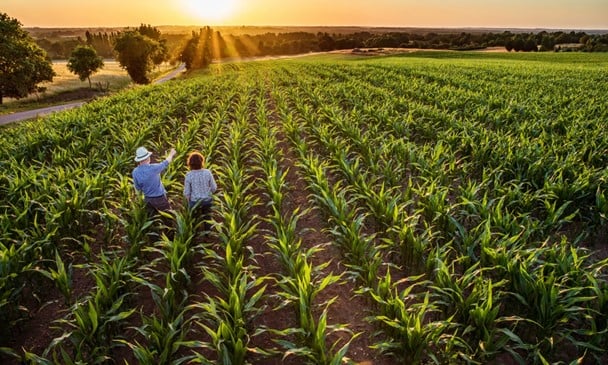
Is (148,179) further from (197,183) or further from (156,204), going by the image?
(197,183)

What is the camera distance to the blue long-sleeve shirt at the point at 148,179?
652 cm

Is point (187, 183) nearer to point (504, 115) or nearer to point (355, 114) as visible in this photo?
point (355, 114)

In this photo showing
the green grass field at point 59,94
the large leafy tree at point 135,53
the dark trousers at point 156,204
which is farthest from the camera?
the large leafy tree at point 135,53

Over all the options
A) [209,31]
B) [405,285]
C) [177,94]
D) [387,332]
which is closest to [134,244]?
[387,332]

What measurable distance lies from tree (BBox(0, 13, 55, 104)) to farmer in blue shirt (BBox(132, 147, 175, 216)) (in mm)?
35894

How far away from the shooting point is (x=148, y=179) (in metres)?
6.56

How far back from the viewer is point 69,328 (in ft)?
16.5

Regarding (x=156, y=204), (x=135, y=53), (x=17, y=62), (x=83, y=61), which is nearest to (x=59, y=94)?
(x=83, y=61)

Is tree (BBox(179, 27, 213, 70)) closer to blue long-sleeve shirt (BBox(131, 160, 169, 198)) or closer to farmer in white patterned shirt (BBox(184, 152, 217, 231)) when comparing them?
blue long-sleeve shirt (BBox(131, 160, 169, 198))

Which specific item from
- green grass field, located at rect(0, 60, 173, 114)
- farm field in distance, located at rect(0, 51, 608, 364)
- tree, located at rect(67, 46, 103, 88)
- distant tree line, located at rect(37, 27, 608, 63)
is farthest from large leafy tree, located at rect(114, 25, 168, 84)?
farm field in distance, located at rect(0, 51, 608, 364)

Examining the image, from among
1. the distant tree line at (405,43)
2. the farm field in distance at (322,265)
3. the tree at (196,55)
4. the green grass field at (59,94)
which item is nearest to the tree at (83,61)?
the green grass field at (59,94)

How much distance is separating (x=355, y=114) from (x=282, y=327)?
11231mm

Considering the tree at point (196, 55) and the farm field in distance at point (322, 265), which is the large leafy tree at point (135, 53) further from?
the farm field in distance at point (322, 265)

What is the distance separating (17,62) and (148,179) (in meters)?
37.2
